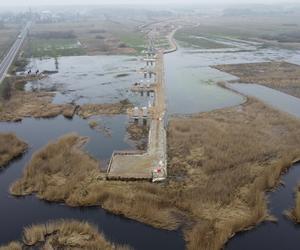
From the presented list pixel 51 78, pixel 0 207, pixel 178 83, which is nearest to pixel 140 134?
pixel 0 207

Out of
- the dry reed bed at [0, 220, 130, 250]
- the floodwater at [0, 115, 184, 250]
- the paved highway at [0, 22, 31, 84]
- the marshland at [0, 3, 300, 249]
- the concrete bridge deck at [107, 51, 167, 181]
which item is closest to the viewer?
the dry reed bed at [0, 220, 130, 250]

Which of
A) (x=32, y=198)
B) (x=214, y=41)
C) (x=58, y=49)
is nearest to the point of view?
(x=32, y=198)

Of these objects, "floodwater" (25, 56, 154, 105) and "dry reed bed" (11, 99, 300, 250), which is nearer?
"dry reed bed" (11, 99, 300, 250)

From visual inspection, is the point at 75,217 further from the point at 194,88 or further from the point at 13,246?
the point at 194,88

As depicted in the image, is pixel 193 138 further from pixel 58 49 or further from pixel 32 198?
pixel 58 49

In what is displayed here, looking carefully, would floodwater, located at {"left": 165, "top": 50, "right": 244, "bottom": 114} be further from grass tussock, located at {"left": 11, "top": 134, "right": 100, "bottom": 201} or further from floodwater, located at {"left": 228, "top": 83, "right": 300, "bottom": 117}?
grass tussock, located at {"left": 11, "top": 134, "right": 100, "bottom": 201}

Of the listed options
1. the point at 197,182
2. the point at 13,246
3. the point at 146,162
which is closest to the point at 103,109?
the point at 146,162

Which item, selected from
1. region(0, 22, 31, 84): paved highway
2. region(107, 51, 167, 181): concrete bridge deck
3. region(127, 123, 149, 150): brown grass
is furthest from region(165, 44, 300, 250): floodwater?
region(0, 22, 31, 84): paved highway
